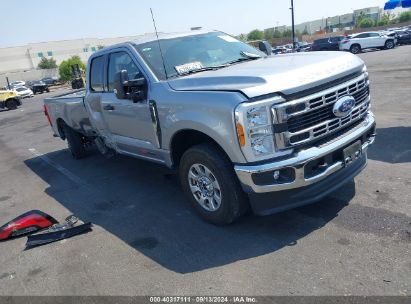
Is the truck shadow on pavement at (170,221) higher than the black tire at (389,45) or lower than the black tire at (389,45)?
higher

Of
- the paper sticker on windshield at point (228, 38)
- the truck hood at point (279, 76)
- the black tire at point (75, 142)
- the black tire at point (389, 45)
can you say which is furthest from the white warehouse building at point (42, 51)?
the truck hood at point (279, 76)

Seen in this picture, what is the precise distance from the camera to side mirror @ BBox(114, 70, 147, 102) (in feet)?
14.5

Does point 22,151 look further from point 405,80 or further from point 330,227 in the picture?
point 405,80

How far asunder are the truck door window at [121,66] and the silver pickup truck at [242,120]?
2cm

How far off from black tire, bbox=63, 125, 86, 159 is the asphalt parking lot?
2162 millimetres

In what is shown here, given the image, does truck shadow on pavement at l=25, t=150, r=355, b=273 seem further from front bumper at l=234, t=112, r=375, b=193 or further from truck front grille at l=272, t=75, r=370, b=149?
truck front grille at l=272, t=75, r=370, b=149

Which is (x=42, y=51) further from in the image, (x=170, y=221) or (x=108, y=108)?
(x=170, y=221)

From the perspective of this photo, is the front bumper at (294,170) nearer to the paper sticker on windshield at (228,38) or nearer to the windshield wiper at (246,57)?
the windshield wiper at (246,57)

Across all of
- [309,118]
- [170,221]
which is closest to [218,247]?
[170,221]

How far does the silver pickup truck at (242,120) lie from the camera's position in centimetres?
337

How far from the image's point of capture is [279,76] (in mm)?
3453

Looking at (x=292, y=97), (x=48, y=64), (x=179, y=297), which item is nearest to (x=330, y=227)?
(x=292, y=97)

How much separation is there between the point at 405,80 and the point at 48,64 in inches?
3826

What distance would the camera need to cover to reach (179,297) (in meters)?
3.09
